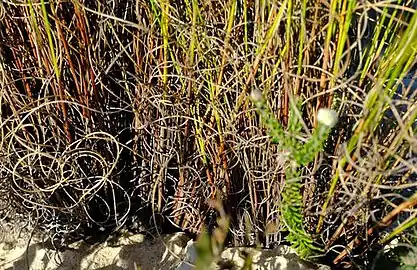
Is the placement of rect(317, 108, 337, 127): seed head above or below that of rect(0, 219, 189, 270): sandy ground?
above

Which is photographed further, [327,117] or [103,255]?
[103,255]

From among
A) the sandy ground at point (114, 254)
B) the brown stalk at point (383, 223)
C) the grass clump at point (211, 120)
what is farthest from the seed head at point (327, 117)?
the sandy ground at point (114, 254)

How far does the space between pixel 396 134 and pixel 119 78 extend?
54 centimetres

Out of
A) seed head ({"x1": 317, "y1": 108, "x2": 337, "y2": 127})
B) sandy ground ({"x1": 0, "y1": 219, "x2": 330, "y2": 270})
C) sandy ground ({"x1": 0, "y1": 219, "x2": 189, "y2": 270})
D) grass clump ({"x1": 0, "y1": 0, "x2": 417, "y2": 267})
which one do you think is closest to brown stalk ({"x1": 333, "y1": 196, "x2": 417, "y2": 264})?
grass clump ({"x1": 0, "y1": 0, "x2": 417, "y2": 267})

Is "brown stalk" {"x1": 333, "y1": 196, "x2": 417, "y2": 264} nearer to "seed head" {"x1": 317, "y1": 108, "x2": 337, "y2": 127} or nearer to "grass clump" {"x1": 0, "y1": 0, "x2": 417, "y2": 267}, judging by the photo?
"grass clump" {"x1": 0, "y1": 0, "x2": 417, "y2": 267}

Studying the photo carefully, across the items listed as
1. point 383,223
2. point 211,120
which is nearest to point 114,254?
point 211,120

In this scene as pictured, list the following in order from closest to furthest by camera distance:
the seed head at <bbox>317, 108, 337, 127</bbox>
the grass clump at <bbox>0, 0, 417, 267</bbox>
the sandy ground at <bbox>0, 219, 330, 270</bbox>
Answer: the seed head at <bbox>317, 108, 337, 127</bbox>, the grass clump at <bbox>0, 0, 417, 267</bbox>, the sandy ground at <bbox>0, 219, 330, 270</bbox>

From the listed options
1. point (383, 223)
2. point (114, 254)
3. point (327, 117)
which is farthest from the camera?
point (114, 254)

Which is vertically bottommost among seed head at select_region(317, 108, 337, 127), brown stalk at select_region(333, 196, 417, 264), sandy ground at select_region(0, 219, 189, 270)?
sandy ground at select_region(0, 219, 189, 270)

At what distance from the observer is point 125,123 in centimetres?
129

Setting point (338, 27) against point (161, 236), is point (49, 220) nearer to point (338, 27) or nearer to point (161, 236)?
point (161, 236)

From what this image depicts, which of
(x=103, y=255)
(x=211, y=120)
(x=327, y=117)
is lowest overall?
(x=103, y=255)

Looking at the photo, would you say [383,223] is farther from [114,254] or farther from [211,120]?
[114,254]

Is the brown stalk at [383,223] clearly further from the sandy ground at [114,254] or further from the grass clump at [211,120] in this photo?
the sandy ground at [114,254]
